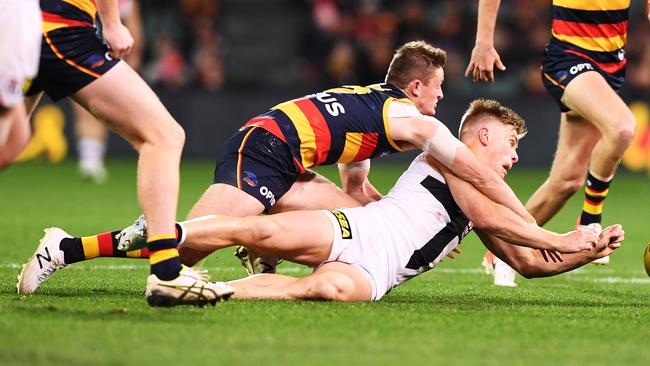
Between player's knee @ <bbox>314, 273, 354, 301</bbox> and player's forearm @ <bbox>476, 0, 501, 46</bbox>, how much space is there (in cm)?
216

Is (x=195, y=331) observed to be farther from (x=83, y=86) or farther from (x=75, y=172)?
(x=75, y=172)

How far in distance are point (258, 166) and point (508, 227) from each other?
1.45m

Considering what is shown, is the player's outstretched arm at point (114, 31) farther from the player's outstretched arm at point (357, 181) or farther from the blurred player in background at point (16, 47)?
the player's outstretched arm at point (357, 181)

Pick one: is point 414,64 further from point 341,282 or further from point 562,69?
point 341,282

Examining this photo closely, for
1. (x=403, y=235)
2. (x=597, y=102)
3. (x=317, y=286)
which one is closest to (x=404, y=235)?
(x=403, y=235)

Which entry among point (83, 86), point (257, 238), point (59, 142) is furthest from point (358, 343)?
point (59, 142)

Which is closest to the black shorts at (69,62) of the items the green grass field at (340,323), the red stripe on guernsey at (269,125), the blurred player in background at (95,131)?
the green grass field at (340,323)

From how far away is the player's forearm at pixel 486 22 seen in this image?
285 inches

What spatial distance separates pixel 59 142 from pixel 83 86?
14.3m

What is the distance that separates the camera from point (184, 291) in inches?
206

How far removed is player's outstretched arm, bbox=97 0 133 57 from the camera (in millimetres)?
5555

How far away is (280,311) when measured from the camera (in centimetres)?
539

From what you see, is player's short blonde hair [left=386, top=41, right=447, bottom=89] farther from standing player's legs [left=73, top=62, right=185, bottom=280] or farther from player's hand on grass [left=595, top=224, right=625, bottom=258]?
standing player's legs [left=73, top=62, right=185, bottom=280]

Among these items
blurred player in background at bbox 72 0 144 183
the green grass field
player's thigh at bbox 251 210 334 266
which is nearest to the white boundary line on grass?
the green grass field
